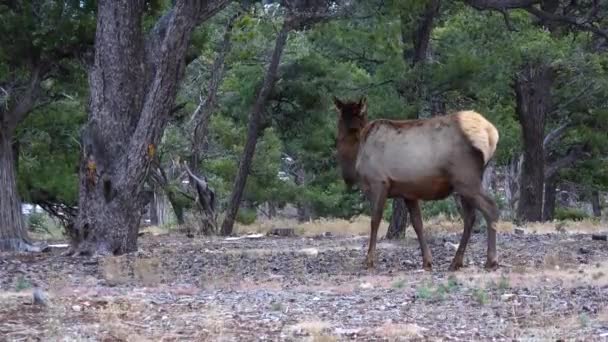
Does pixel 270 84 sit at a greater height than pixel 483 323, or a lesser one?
greater

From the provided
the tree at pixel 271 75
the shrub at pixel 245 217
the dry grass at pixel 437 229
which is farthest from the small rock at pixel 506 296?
the shrub at pixel 245 217

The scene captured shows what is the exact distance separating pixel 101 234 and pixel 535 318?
7.53 metres

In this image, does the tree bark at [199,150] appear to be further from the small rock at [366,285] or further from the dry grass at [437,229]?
the small rock at [366,285]

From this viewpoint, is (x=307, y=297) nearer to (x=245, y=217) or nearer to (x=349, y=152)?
(x=349, y=152)

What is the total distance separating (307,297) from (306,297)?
1cm

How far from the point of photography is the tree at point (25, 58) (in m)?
16.9

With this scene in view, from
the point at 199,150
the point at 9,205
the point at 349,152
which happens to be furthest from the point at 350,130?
the point at 199,150

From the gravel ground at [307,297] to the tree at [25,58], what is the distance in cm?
299

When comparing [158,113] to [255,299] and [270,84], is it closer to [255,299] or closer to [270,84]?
[255,299]

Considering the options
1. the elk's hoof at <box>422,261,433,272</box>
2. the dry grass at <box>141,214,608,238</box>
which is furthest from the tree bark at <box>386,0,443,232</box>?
the elk's hoof at <box>422,261,433,272</box>

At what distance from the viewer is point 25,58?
17.6m

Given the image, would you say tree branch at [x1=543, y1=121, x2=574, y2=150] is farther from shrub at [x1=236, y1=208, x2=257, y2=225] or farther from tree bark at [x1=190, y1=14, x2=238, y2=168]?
tree bark at [x1=190, y1=14, x2=238, y2=168]

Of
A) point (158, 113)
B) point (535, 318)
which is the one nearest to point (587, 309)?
point (535, 318)

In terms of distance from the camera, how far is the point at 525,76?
26.2 m
